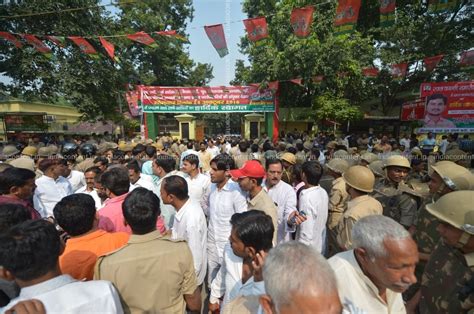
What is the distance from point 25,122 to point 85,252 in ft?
59.9

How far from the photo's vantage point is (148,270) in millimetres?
1695

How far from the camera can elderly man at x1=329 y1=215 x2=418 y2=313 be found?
1357 millimetres

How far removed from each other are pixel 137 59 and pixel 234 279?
31438 millimetres

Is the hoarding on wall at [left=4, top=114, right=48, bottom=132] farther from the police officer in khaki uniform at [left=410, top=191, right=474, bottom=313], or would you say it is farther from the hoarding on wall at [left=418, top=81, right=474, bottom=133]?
the hoarding on wall at [left=418, top=81, right=474, bottom=133]

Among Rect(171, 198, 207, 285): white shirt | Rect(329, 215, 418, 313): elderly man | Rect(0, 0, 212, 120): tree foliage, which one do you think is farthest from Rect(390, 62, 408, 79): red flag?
Rect(329, 215, 418, 313): elderly man

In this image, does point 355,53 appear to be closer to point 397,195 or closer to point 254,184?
point 397,195

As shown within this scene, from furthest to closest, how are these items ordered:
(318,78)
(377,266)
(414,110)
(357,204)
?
(318,78) → (414,110) → (357,204) → (377,266)

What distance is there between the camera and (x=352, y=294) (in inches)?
56.7

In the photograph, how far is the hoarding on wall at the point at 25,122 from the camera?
1554 cm

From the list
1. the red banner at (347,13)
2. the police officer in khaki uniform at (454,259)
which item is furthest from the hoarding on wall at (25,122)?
the police officer in khaki uniform at (454,259)

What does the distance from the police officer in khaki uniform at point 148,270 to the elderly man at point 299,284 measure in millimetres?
865

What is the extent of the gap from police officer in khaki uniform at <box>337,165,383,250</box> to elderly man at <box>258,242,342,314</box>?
152cm

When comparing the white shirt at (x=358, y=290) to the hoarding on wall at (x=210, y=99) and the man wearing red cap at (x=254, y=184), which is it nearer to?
the man wearing red cap at (x=254, y=184)

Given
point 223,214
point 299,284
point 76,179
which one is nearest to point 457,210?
point 299,284
